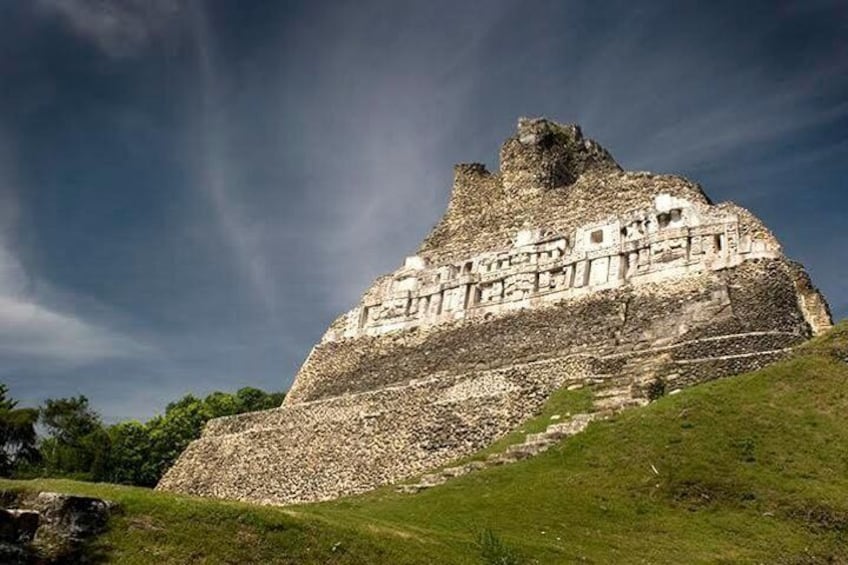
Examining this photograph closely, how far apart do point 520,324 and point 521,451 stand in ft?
40.9

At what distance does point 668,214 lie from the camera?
35125 millimetres

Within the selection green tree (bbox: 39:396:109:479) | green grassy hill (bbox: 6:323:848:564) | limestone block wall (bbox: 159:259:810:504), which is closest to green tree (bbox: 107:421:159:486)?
green tree (bbox: 39:396:109:479)

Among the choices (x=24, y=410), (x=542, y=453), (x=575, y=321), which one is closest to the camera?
(x=542, y=453)

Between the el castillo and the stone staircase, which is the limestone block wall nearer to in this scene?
the el castillo

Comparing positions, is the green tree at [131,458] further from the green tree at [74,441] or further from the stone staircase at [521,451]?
the stone staircase at [521,451]

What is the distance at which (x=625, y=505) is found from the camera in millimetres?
19703

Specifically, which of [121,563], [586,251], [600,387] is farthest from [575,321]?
[121,563]

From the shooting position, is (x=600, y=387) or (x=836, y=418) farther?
(x=600, y=387)

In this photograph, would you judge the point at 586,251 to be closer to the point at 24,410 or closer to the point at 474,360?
the point at 474,360

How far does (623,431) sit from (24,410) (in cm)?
3822

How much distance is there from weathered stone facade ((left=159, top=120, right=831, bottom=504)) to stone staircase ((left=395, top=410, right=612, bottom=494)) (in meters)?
1.94

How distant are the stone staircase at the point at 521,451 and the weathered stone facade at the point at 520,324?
194cm

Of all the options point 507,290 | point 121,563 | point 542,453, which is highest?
point 507,290

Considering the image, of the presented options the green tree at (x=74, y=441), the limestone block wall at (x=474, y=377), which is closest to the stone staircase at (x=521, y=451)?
the limestone block wall at (x=474, y=377)
